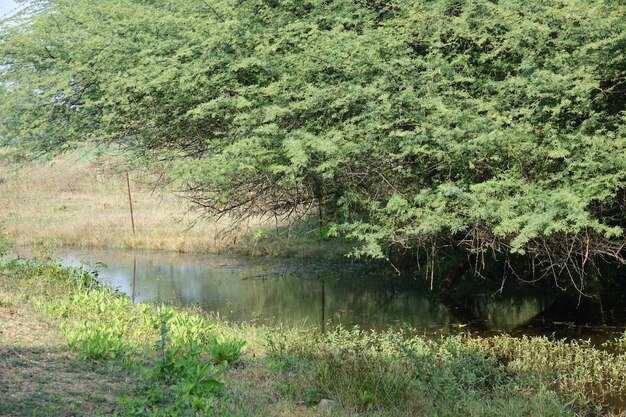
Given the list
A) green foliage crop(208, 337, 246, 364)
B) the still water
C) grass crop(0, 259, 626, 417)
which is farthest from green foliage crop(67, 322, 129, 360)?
the still water

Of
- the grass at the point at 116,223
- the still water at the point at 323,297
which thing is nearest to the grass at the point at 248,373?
the still water at the point at 323,297

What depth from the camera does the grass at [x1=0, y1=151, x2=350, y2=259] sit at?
21.3 metres

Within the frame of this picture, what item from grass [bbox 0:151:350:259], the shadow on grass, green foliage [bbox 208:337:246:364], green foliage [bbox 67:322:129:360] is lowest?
grass [bbox 0:151:350:259]

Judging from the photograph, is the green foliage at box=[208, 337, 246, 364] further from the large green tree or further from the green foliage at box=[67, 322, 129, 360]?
the large green tree

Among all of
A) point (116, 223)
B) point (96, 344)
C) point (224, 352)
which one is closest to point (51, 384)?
point (96, 344)

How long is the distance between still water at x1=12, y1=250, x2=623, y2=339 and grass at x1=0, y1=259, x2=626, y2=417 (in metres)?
2.60

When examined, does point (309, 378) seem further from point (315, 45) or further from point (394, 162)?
point (315, 45)

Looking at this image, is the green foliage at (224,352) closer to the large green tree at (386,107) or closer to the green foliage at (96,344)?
the green foliage at (96,344)

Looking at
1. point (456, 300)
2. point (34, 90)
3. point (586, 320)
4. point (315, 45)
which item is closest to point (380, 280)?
point (456, 300)

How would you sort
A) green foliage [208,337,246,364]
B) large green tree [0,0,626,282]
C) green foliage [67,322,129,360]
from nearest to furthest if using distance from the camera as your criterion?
green foliage [67,322,129,360], green foliage [208,337,246,364], large green tree [0,0,626,282]

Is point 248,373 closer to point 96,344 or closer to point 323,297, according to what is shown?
point 96,344

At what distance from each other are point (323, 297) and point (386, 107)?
6083 mm

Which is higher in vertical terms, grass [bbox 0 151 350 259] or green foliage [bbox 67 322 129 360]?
green foliage [bbox 67 322 129 360]

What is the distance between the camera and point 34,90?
14828 mm
